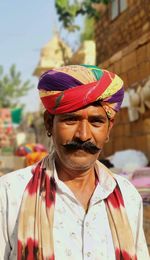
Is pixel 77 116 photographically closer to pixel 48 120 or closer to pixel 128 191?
pixel 48 120

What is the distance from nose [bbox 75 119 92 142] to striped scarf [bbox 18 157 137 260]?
19 centimetres

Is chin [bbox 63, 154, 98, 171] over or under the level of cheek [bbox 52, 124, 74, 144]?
under

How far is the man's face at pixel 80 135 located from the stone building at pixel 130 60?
15.2ft

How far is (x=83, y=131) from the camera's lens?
1.76m

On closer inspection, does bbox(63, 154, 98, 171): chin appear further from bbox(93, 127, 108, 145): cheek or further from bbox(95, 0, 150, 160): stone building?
bbox(95, 0, 150, 160): stone building

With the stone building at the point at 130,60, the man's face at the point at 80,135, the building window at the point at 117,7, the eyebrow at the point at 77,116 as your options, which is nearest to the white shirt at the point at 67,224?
the man's face at the point at 80,135

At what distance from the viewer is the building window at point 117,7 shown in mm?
8648

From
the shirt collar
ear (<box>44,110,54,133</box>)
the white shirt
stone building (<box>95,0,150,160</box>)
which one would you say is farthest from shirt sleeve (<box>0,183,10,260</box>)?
stone building (<box>95,0,150,160</box>)

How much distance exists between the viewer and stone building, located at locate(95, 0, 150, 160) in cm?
676

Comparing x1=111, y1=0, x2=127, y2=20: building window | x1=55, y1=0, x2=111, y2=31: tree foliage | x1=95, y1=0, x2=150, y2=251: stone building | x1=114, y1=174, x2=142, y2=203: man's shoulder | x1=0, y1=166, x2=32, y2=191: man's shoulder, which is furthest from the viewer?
x1=55, y1=0, x2=111, y2=31: tree foliage

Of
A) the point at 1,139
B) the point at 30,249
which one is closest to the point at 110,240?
the point at 30,249

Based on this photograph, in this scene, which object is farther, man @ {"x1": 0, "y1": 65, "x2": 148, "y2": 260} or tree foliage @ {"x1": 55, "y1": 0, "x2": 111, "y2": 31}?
tree foliage @ {"x1": 55, "y1": 0, "x2": 111, "y2": 31}

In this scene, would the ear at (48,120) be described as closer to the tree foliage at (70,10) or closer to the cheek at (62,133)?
the cheek at (62,133)

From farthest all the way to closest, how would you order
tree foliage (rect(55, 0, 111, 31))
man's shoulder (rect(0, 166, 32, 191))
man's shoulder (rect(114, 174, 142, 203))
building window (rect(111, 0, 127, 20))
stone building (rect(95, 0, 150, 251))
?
tree foliage (rect(55, 0, 111, 31)), building window (rect(111, 0, 127, 20)), stone building (rect(95, 0, 150, 251)), man's shoulder (rect(114, 174, 142, 203)), man's shoulder (rect(0, 166, 32, 191))
